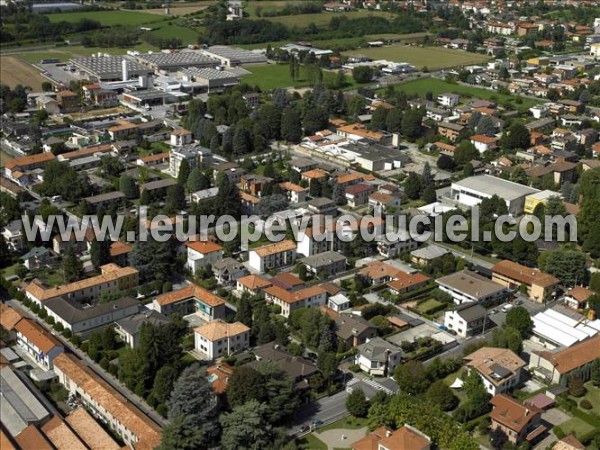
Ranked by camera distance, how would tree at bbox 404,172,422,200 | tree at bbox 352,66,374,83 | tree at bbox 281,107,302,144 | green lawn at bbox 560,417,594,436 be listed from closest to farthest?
1. green lawn at bbox 560,417,594,436
2. tree at bbox 404,172,422,200
3. tree at bbox 281,107,302,144
4. tree at bbox 352,66,374,83

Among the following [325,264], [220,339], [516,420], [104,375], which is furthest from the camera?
[325,264]

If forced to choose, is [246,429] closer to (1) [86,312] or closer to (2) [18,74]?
(1) [86,312]

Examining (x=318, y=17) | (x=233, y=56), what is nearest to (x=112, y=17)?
(x=318, y=17)

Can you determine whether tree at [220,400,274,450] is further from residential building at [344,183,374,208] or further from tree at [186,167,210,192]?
tree at [186,167,210,192]

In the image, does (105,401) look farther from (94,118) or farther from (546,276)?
(94,118)

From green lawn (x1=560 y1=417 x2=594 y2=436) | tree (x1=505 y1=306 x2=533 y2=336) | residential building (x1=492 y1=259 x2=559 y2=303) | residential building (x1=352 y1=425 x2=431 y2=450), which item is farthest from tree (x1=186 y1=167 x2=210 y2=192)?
green lawn (x1=560 y1=417 x2=594 y2=436)

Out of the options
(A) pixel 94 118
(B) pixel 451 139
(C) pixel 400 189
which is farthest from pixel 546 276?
(A) pixel 94 118

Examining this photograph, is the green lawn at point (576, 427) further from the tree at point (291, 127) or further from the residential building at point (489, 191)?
the tree at point (291, 127)
